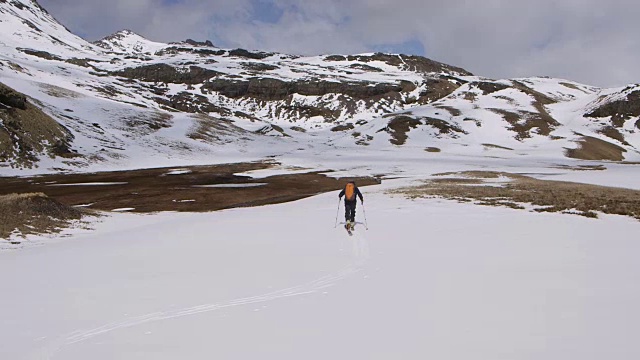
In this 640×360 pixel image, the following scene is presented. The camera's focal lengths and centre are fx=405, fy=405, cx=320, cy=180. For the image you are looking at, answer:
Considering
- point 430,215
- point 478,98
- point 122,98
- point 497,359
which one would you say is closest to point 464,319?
point 497,359

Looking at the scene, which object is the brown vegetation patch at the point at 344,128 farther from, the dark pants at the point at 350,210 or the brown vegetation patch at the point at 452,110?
the dark pants at the point at 350,210

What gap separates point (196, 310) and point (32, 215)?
14678 mm

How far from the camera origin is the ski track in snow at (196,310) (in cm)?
667

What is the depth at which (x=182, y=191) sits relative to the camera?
40031 mm

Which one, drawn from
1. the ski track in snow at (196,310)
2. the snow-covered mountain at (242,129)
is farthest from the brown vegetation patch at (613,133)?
the ski track in snow at (196,310)

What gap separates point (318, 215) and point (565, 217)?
11.5m

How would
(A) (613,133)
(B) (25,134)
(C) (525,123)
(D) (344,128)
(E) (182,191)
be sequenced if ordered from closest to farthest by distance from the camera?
(E) (182,191) < (B) (25,134) < (A) (613,133) < (C) (525,123) < (D) (344,128)

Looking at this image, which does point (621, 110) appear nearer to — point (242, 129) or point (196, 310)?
point (242, 129)

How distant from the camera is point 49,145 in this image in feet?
221

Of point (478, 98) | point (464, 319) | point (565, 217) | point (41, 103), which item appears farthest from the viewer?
point (478, 98)

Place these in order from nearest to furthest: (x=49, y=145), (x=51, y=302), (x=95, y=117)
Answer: (x=51, y=302), (x=49, y=145), (x=95, y=117)

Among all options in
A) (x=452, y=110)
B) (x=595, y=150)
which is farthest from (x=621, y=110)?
(x=452, y=110)

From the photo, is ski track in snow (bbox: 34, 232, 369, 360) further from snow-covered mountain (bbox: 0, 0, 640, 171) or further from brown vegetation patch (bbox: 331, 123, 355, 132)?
brown vegetation patch (bbox: 331, 123, 355, 132)

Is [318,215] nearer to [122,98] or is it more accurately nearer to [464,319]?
[464,319]
